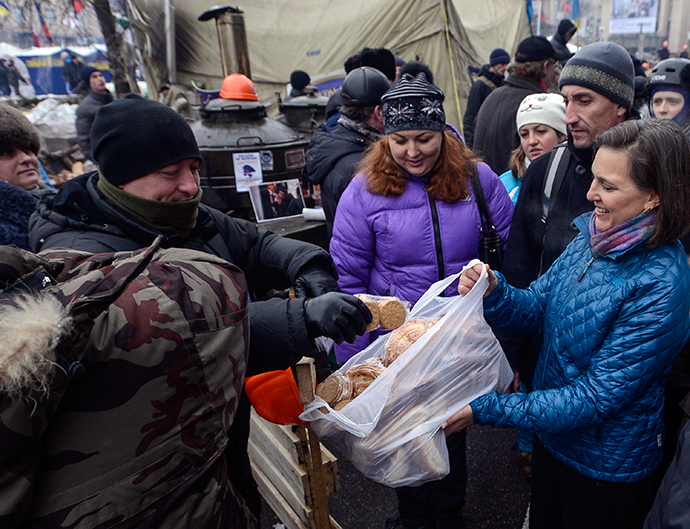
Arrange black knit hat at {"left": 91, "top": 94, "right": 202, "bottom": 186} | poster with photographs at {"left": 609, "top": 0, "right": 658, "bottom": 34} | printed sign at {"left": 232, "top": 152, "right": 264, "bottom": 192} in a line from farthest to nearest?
poster with photographs at {"left": 609, "top": 0, "right": 658, "bottom": 34} < printed sign at {"left": 232, "top": 152, "right": 264, "bottom": 192} < black knit hat at {"left": 91, "top": 94, "right": 202, "bottom": 186}

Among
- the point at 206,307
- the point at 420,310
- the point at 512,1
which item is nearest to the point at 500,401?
the point at 420,310

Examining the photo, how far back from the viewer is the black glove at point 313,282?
5.14ft

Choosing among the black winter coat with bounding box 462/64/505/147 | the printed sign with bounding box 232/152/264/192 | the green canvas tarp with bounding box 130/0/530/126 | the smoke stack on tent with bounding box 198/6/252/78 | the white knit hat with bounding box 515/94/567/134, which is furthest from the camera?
the green canvas tarp with bounding box 130/0/530/126

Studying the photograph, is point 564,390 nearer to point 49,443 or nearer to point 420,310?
point 420,310

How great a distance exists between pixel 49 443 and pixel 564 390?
1379mm

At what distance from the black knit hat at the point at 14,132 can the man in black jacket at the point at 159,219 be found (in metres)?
1.23

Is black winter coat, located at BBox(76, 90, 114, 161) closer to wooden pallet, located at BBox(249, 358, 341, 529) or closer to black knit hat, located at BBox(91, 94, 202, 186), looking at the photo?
wooden pallet, located at BBox(249, 358, 341, 529)

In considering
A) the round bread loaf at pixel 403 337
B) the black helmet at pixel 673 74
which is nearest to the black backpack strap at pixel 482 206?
the round bread loaf at pixel 403 337

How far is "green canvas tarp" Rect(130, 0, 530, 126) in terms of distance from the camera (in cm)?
900

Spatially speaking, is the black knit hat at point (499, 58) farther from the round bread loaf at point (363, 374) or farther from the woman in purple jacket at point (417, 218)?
the round bread loaf at point (363, 374)

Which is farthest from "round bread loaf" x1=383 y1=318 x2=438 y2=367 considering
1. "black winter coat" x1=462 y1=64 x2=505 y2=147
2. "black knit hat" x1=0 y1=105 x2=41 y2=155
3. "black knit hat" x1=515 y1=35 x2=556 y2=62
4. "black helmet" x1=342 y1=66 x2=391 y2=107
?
"black winter coat" x1=462 y1=64 x2=505 y2=147

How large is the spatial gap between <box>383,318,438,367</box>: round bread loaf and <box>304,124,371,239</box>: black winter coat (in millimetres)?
1339

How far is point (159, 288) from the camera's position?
2.69 ft

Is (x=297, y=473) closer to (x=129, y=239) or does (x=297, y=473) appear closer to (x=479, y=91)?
(x=129, y=239)
